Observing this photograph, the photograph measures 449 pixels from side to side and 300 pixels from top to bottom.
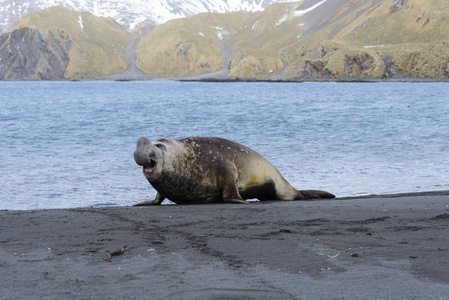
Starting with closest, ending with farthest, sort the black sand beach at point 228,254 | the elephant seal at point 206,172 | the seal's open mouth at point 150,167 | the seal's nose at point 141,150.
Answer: the black sand beach at point 228,254, the seal's nose at point 141,150, the seal's open mouth at point 150,167, the elephant seal at point 206,172

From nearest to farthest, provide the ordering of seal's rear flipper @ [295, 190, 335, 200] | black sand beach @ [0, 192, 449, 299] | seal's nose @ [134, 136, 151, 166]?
black sand beach @ [0, 192, 449, 299], seal's nose @ [134, 136, 151, 166], seal's rear flipper @ [295, 190, 335, 200]

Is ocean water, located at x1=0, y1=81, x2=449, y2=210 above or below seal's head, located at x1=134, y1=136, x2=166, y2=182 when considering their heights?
below

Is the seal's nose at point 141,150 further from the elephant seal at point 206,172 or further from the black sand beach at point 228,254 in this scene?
the black sand beach at point 228,254

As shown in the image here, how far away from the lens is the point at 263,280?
14.8 ft

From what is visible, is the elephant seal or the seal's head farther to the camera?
the elephant seal

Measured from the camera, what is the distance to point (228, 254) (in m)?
5.42

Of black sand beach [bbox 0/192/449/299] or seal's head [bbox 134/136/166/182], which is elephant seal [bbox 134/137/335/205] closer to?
seal's head [bbox 134/136/166/182]

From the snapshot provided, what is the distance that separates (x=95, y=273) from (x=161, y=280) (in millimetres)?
650

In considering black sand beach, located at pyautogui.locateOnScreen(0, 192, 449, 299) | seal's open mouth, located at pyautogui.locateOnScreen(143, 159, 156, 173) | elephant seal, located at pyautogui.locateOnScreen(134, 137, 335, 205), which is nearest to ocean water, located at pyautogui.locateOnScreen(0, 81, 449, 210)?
elephant seal, located at pyautogui.locateOnScreen(134, 137, 335, 205)

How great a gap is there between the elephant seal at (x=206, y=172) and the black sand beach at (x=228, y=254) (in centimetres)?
101

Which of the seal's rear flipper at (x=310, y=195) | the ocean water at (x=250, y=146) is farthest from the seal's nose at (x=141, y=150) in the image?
the ocean water at (x=250, y=146)

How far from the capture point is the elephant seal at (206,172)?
904 cm

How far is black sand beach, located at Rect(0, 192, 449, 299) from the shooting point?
14.0 feet

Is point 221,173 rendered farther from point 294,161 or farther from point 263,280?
point 294,161
